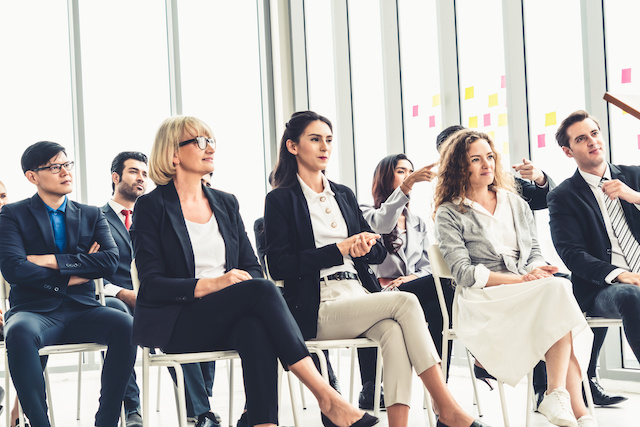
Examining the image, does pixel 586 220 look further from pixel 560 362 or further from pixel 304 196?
pixel 304 196

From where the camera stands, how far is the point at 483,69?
200 inches

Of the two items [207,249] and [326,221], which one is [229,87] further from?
[207,249]

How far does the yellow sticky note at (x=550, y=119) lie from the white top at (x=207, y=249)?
8.54ft

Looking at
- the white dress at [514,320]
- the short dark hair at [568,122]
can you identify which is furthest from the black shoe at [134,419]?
the short dark hair at [568,122]

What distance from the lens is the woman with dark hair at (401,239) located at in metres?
3.69

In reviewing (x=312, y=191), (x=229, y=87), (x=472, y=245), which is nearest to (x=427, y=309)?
(x=472, y=245)

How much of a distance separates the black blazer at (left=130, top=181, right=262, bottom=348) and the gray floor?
953mm

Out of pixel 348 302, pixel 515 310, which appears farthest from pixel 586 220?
pixel 348 302

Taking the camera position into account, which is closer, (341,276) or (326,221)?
(341,276)

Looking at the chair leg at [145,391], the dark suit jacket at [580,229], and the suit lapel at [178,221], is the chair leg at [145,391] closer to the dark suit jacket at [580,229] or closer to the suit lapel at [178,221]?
the suit lapel at [178,221]

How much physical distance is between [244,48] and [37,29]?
1887mm

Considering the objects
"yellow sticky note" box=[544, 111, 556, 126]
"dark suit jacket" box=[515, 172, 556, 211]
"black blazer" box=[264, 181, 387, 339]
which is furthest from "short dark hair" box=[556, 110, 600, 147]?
"black blazer" box=[264, 181, 387, 339]

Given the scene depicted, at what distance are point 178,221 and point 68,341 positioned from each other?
0.95m

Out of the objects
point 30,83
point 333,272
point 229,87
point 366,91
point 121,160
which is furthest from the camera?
point 229,87
